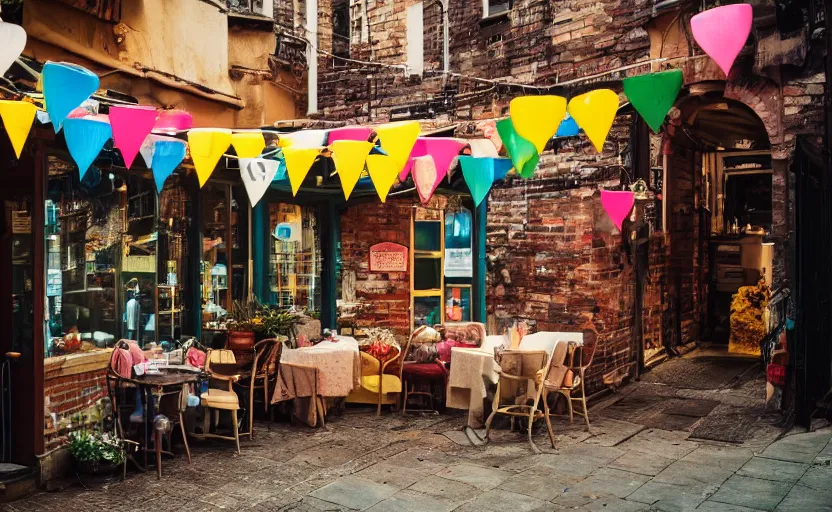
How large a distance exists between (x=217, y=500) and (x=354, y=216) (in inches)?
196

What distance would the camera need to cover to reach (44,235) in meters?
5.66

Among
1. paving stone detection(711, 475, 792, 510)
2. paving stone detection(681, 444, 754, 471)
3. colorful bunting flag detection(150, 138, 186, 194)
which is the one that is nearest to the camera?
paving stone detection(711, 475, 792, 510)

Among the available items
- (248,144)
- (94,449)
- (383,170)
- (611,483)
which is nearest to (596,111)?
(383,170)

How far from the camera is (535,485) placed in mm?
5445

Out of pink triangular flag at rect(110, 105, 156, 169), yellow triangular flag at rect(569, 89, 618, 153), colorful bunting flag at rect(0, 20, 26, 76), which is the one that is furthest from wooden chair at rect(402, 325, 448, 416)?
colorful bunting flag at rect(0, 20, 26, 76)

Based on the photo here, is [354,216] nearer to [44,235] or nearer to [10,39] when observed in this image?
[44,235]

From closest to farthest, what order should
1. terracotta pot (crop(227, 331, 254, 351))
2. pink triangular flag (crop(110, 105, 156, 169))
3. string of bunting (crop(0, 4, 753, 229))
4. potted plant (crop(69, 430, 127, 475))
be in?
string of bunting (crop(0, 4, 753, 229)) < pink triangular flag (crop(110, 105, 156, 169)) < potted plant (crop(69, 430, 127, 475)) < terracotta pot (crop(227, 331, 254, 351))

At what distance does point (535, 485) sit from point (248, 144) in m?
3.30

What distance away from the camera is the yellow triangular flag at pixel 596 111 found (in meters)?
5.07

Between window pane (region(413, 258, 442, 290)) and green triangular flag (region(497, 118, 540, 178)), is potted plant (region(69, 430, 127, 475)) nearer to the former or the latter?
green triangular flag (region(497, 118, 540, 178))

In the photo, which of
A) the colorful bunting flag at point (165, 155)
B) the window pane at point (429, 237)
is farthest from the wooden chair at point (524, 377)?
the colorful bunting flag at point (165, 155)

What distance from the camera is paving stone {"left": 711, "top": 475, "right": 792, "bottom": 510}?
16.1ft

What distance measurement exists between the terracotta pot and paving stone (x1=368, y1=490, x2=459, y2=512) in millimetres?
2907

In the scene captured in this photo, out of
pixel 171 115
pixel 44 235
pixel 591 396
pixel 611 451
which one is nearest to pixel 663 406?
pixel 591 396
